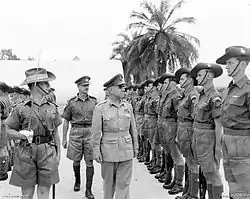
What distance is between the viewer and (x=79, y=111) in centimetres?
590

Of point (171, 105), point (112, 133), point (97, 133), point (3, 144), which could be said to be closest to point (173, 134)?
point (171, 105)

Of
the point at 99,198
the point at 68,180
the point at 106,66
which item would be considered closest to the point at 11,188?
the point at 68,180

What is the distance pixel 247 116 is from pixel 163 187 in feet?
9.74

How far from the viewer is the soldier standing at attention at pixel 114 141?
14.3ft

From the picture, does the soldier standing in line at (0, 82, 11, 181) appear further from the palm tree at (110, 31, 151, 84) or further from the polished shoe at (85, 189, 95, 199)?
the palm tree at (110, 31, 151, 84)

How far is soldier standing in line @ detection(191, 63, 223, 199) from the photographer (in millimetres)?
4344

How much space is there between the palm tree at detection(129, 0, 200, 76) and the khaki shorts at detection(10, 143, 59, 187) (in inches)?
720

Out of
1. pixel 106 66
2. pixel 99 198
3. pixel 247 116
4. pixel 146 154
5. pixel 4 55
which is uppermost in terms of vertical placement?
pixel 4 55

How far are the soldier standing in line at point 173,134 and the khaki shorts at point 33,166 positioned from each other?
8.36ft

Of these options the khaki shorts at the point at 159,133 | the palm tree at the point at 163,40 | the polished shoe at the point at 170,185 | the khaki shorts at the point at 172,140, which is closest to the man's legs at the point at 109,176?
the khaki shorts at the point at 172,140

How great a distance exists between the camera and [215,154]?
4395 mm

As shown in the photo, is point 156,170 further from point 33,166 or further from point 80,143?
point 33,166

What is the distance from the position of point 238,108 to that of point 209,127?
2.79 ft

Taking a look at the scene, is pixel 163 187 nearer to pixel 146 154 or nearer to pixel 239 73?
pixel 146 154
